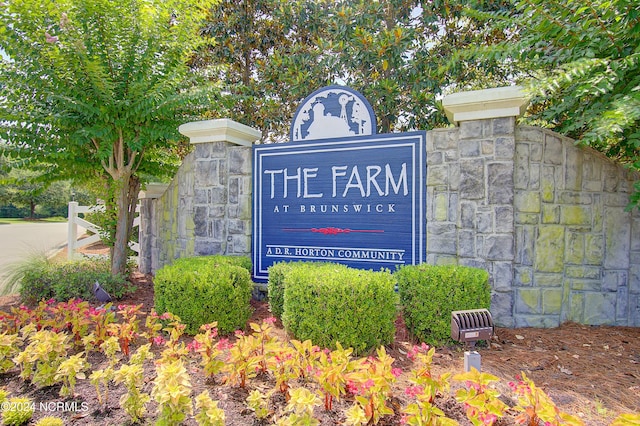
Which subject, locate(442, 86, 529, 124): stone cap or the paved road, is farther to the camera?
the paved road

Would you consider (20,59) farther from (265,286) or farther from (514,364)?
(514,364)

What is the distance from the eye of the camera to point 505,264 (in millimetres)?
3662

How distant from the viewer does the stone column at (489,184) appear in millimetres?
3654

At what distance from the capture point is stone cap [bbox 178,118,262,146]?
4.87 m

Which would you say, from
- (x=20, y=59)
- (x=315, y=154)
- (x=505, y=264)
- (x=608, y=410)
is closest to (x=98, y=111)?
(x=20, y=59)

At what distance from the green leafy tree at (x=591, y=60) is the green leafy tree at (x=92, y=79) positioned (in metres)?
3.80

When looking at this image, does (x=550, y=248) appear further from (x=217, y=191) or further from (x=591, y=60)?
(x=217, y=191)

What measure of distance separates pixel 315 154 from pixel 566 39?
8.84 ft

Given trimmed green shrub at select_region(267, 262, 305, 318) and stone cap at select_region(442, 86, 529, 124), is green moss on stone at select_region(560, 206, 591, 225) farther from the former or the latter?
trimmed green shrub at select_region(267, 262, 305, 318)

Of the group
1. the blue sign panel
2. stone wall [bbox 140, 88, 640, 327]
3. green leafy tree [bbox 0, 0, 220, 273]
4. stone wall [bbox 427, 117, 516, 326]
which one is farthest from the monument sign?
green leafy tree [bbox 0, 0, 220, 273]

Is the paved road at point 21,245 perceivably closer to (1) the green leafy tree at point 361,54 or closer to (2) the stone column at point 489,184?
(1) the green leafy tree at point 361,54

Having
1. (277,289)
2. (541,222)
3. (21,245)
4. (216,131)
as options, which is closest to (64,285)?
(216,131)

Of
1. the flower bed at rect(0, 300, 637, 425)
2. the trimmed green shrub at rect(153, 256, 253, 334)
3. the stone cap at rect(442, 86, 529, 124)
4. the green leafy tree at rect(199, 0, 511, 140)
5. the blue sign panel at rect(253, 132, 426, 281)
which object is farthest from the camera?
the green leafy tree at rect(199, 0, 511, 140)

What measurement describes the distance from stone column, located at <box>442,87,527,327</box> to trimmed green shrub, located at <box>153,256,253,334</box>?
218 centimetres
